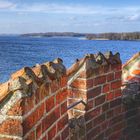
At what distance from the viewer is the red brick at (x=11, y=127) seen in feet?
5.67

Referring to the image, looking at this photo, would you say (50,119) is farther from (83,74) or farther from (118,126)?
(118,126)

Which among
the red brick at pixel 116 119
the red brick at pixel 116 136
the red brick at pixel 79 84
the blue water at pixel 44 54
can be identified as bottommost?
the blue water at pixel 44 54

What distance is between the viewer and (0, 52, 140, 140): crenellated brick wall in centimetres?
174

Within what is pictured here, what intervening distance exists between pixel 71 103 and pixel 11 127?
52.0 inches

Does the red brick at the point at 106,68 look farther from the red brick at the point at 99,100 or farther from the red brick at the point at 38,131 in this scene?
the red brick at the point at 38,131

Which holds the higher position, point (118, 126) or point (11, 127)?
point (11, 127)

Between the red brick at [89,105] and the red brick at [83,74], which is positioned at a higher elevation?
the red brick at [83,74]

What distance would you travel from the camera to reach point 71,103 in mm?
3027

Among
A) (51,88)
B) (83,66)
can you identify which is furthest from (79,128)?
(51,88)

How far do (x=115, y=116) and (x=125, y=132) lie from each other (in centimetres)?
30

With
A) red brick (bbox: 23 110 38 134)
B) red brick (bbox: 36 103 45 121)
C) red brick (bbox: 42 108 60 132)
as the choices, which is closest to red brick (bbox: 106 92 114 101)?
red brick (bbox: 42 108 60 132)

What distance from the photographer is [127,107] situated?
3.63 meters

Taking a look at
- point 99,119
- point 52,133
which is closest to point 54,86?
point 52,133

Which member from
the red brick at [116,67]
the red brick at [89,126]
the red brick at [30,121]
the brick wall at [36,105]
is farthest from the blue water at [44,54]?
the red brick at [30,121]
